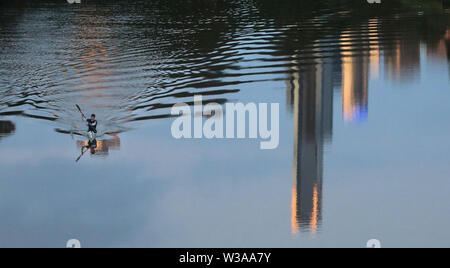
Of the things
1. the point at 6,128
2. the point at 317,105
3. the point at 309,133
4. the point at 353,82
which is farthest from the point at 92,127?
the point at 353,82

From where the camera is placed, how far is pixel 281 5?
135 ft

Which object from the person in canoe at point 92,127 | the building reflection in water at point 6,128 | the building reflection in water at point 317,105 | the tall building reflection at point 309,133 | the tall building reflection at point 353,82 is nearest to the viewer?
the tall building reflection at point 309,133

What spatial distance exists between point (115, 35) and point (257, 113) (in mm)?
11975

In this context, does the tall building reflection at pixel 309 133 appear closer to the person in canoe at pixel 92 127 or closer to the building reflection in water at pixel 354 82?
the building reflection in water at pixel 354 82

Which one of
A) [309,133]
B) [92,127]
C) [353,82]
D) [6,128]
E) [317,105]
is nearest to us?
[92,127]

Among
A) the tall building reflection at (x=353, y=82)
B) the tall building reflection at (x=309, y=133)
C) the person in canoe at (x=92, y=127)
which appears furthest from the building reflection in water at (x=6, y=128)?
the tall building reflection at (x=353, y=82)

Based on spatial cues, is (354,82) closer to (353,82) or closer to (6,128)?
(353,82)

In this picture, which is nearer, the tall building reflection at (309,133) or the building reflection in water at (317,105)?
the tall building reflection at (309,133)

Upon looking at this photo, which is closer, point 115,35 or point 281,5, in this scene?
point 115,35

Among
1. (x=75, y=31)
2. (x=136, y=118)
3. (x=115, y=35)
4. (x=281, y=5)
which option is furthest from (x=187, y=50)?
(x=281, y=5)

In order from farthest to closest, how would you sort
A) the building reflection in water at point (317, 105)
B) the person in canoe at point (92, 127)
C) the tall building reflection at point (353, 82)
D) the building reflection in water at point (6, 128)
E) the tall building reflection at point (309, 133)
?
the tall building reflection at point (353, 82) < the building reflection in water at point (6, 128) < the person in canoe at point (92, 127) < the building reflection in water at point (317, 105) < the tall building reflection at point (309, 133)

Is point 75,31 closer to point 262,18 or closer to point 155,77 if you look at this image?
point 262,18

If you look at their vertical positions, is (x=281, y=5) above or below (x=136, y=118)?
above

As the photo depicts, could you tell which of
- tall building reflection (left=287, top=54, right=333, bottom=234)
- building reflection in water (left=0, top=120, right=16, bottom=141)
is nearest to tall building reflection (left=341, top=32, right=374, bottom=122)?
tall building reflection (left=287, top=54, right=333, bottom=234)
